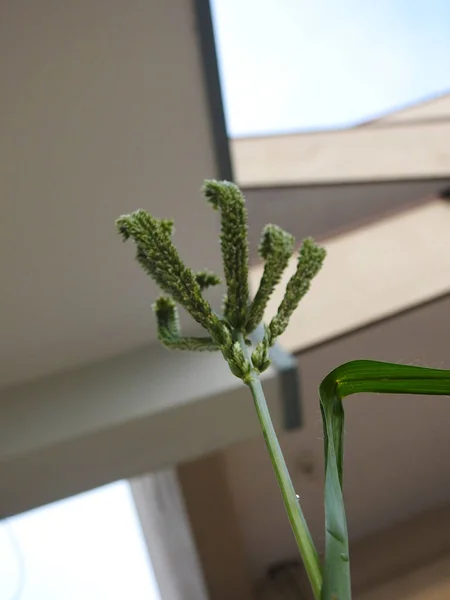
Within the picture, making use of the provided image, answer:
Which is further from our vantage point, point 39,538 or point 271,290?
point 39,538

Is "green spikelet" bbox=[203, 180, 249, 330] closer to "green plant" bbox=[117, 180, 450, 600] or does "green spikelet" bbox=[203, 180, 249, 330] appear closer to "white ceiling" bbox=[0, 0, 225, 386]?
"green plant" bbox=[117, 180, 450, 600]

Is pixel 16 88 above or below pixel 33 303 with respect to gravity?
above

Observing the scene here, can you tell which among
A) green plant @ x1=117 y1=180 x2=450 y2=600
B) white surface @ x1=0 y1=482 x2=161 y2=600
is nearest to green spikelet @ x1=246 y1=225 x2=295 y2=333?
green plant @ x1=117 y1=180 x2=450 y2=600

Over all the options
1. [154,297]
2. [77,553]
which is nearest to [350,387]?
[77,553]

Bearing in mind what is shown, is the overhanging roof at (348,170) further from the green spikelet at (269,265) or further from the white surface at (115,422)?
the green spikelet at (269,265)

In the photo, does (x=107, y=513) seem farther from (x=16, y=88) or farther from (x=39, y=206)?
(x=16, y=88)

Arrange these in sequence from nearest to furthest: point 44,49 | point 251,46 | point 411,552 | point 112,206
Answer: point 411,552, point 44,49, point 112,206, point 251,46

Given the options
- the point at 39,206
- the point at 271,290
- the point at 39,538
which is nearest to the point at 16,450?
the point at 39,538
